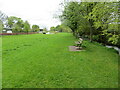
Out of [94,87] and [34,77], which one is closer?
[94,87]

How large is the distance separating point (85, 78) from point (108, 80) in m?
0.72

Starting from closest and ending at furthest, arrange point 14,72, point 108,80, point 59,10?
point 108,80 → point 14,72 → point 59,10

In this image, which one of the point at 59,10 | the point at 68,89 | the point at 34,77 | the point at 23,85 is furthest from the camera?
the point at 59,10

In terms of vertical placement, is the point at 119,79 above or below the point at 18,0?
below

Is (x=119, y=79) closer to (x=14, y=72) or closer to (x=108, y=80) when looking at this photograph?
(x=108, y=80)

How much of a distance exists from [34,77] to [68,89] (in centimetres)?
129

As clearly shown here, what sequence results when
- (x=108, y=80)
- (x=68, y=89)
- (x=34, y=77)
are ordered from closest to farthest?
(x=68, y=89), (x=108, y=80), (x=34, y=77)

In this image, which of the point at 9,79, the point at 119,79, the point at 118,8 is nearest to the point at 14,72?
the point at 9,79

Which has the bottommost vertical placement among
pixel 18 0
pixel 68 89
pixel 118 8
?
pixel 68 89

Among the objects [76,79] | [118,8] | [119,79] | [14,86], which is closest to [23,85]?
[14,86]

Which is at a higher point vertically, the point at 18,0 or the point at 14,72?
the point at 18,0

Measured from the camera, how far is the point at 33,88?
106 inches

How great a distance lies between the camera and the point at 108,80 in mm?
3064

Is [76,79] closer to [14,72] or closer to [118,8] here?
[14,72]
